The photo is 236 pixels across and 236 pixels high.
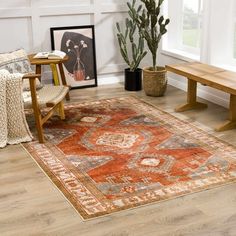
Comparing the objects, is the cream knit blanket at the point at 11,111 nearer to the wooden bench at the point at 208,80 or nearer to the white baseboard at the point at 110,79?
the wooden bench at the point at 208,80

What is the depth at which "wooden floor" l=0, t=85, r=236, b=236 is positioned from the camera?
2.59m

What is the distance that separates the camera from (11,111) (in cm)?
386

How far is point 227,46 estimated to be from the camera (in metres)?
4.94

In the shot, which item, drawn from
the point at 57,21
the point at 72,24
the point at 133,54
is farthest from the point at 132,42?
the point at 57,21

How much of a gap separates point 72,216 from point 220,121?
213cm

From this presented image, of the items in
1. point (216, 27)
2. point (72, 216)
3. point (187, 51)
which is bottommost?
point (72, 216)

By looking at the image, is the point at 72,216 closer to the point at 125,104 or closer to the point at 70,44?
the point at 125,104

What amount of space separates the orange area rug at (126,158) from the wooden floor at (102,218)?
0.26ft

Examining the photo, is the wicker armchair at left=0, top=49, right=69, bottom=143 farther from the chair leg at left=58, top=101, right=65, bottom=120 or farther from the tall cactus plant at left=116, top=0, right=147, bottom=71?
the tall cactus plant at left=116, top=0, right=147, bottom=71

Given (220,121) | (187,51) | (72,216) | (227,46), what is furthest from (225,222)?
(187,51)

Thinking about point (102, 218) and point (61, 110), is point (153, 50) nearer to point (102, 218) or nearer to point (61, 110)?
point (61, 110)

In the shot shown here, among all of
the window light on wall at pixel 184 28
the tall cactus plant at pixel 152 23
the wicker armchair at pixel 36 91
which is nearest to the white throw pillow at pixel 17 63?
the wicker armchair at pixel 36 91

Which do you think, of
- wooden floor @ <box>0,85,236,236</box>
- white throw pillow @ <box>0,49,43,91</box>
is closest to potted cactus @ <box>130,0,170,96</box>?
white throw pillow @ <box>0,49,43,91</box>

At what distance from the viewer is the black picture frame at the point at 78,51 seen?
217 inches
